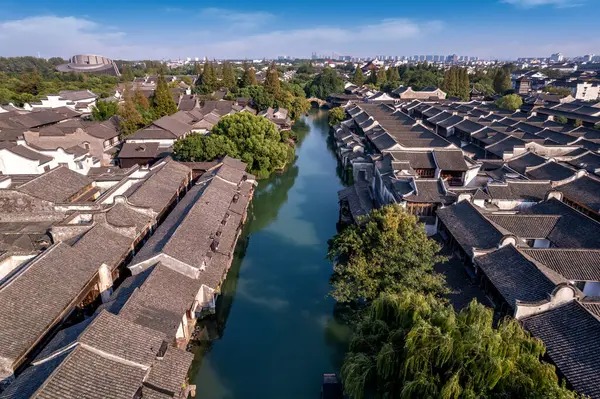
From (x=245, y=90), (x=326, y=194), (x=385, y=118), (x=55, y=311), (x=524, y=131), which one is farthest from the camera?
(x=245, y=90)

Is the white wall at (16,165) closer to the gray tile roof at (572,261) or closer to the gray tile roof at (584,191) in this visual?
the gray tile roof at (572,261)

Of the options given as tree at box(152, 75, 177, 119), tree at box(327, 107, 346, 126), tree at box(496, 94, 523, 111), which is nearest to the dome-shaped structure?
tree at box(152, 75, 177, 119)

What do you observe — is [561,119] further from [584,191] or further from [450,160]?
[584,191]

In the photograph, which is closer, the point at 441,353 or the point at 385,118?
the point at 441,353

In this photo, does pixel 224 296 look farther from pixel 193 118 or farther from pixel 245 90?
pixel 245 90

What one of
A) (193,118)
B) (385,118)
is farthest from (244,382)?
(385,118)

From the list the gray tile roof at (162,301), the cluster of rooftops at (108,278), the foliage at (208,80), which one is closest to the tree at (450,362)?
the cluster of rooftops at (108,278)

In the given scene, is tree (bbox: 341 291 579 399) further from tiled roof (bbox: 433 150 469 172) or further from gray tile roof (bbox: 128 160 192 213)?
tiled roof (bbox: 433 150 469 172)
